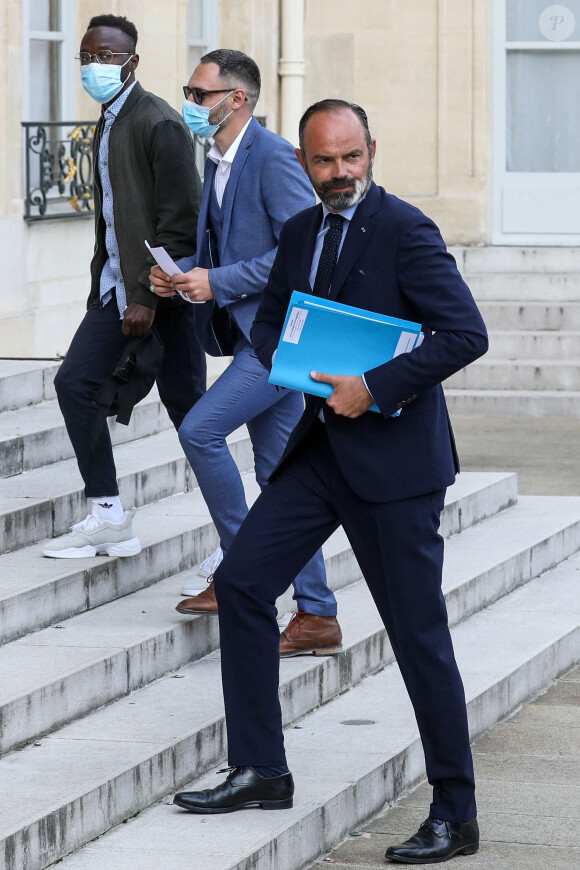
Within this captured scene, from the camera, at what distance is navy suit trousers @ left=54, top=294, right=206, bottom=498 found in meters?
5.71

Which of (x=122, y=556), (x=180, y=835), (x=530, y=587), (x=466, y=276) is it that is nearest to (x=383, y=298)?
(x=180, y=835)

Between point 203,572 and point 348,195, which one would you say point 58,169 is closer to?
point 203,572

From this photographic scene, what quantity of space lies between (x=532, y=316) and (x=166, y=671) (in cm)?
869

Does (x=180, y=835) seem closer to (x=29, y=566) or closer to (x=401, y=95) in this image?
(x=29, y=566)

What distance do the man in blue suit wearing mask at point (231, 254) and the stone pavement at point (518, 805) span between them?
2.71 feet

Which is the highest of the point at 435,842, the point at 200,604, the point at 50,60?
the point at 50,60

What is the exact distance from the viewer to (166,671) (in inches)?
212

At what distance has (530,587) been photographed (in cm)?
737

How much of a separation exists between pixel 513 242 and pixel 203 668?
9.78 metres

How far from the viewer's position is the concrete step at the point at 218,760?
415cm

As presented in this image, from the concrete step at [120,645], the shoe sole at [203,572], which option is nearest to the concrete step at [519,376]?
the concrete step at [120,645]

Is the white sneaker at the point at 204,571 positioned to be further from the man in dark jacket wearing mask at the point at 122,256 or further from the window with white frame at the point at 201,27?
the window with white frame at the point at 201,27

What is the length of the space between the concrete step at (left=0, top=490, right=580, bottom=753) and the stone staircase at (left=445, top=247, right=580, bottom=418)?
5.50 m

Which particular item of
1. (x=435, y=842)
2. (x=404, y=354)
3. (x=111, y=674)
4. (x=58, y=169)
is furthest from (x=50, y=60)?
(x=435, y=842)
